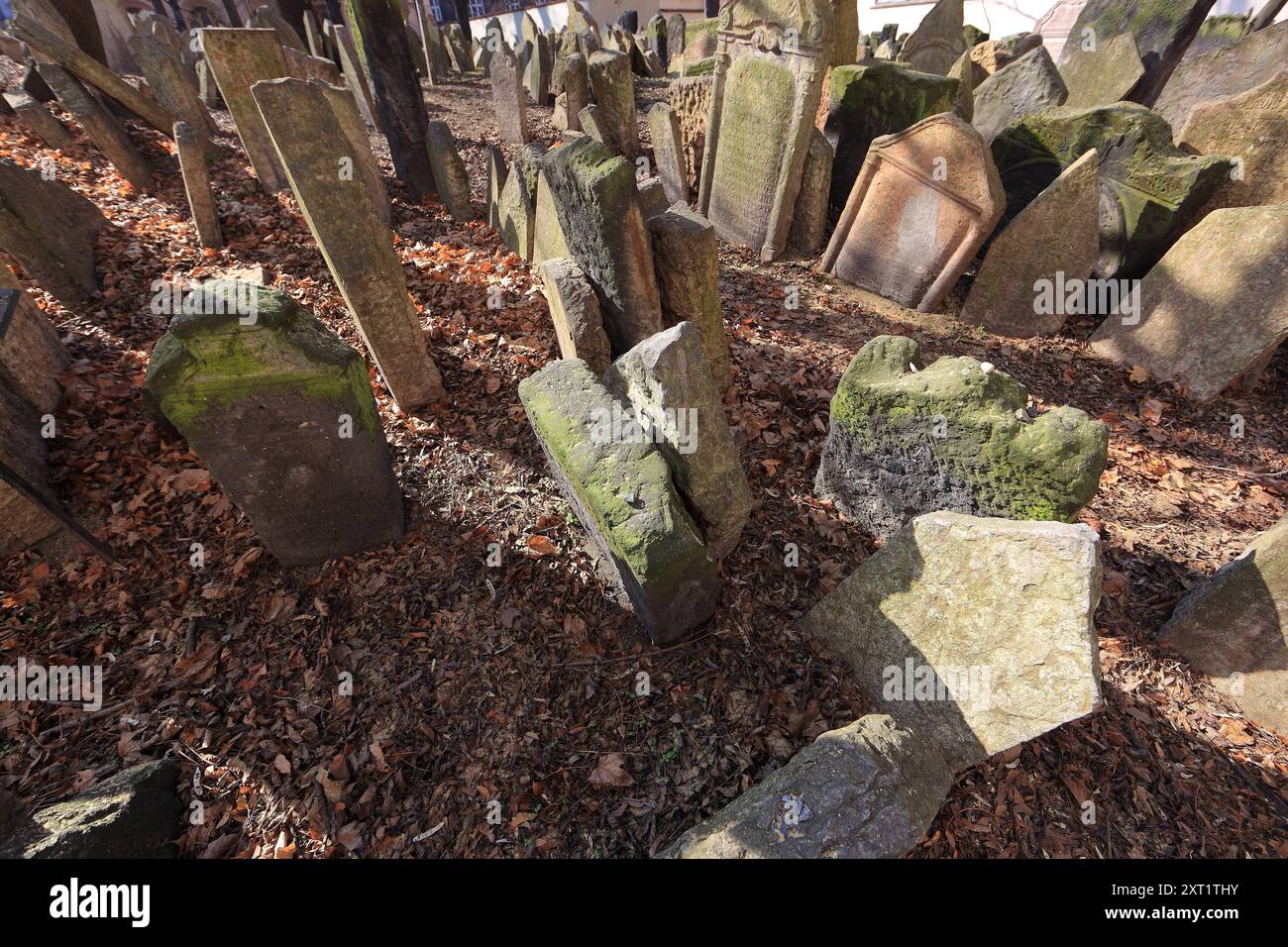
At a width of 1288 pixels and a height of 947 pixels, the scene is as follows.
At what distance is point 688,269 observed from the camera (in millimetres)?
3801

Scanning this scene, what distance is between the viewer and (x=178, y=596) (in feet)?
10.5

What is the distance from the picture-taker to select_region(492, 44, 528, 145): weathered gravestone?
8.67 metres

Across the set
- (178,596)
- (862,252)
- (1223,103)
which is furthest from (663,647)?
(1223,103)

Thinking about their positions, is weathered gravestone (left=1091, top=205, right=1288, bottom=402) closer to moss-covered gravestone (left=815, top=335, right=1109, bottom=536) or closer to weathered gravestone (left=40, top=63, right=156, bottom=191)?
moss-covered gravestone (left=815, top=335, right=1109, bottom=536)

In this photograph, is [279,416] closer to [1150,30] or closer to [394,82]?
[394,82]

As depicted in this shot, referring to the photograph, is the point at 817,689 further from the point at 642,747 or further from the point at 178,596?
the point at 178,596

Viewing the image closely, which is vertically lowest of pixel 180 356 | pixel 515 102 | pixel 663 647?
pixel 663 647

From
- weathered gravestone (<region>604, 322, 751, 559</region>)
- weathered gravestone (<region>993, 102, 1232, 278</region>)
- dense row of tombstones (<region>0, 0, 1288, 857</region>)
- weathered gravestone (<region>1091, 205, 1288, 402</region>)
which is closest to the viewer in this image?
dense row of tombstones (<region>0, 0, 1288, 857</region>)

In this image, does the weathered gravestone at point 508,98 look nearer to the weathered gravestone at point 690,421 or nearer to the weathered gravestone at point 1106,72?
the weathered gravestone at point 1106,72

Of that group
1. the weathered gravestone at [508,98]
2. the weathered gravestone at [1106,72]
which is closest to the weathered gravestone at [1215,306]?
the weathered gravestone at [1106,72]

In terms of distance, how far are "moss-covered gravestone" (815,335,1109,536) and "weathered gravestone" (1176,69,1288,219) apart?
4406 mm

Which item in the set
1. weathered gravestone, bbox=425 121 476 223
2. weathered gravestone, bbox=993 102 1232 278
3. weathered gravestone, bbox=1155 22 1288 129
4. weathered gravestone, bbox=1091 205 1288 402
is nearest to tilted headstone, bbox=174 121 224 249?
weathered gravestone, bbox=425 121 476 223

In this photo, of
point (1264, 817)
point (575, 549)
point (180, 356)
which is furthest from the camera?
point (575, 549)
